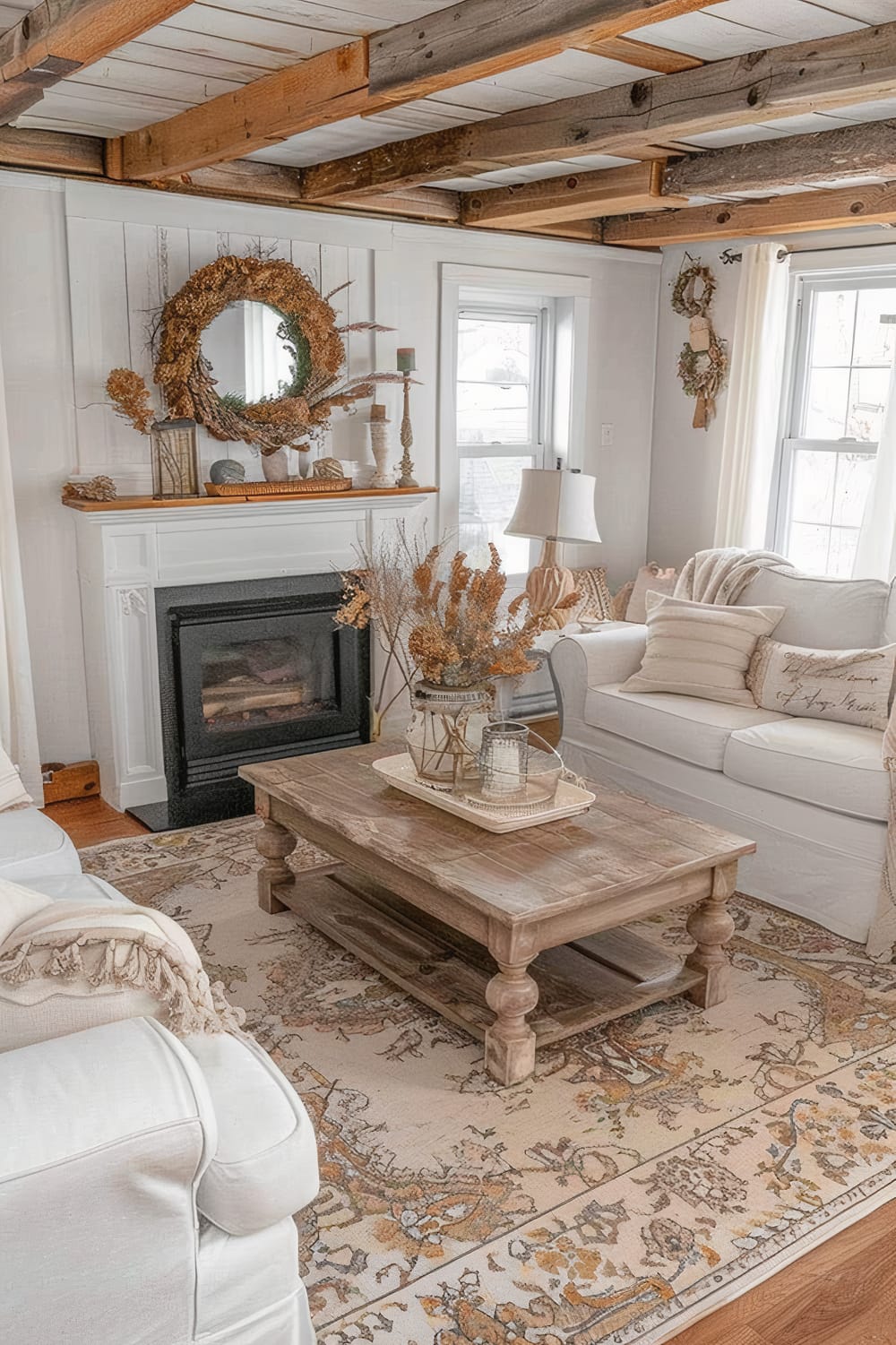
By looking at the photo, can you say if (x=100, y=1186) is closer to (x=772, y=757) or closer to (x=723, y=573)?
(x=772, y=757)

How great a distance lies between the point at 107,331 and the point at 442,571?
177 cm

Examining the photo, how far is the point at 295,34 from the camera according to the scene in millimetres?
2781

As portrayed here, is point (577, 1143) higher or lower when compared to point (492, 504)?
lower

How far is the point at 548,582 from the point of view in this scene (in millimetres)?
5051

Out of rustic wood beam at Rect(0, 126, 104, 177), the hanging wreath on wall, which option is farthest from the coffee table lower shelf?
the hanging wreath on wall

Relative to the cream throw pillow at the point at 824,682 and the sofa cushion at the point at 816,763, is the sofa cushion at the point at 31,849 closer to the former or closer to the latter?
the sofa cushion at the point at 816,763

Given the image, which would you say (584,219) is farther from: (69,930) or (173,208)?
(69,930)

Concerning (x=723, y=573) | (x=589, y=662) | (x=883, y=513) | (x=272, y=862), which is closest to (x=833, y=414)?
(x=883, y=513)

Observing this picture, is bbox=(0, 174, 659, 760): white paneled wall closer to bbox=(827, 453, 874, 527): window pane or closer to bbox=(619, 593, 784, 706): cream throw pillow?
bbox=(619, 593, 784, 706): cream throw pillow

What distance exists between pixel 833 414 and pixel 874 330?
1.30 ft

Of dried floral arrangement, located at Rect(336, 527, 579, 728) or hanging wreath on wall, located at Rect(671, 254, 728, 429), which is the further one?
hanging wreath on wall, located at Rect(671, 254, 728, 429)

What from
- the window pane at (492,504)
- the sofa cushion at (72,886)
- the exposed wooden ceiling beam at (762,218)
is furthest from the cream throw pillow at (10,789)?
the exposed wooden ceiling beam at (762,218)

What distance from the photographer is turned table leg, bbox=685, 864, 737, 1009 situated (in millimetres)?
2928

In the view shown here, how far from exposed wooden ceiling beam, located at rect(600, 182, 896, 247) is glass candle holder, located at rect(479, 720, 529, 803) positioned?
2.66 m
